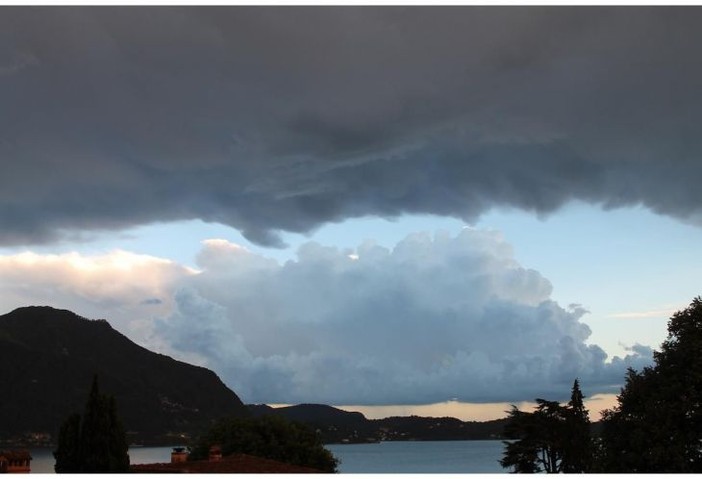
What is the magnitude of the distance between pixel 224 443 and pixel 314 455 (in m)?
8.24

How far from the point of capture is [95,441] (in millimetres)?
41844

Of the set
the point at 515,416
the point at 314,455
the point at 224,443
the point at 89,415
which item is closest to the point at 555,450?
the point at 515,416

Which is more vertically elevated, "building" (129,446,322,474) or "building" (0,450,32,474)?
"building" (0,450,32,474)

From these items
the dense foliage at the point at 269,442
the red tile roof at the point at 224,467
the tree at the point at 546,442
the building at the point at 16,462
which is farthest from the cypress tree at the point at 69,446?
the tree at the point at 546,442

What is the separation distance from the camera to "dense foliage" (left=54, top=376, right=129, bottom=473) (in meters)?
41.7

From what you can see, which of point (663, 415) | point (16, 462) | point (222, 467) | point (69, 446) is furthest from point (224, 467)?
point (663, 415)

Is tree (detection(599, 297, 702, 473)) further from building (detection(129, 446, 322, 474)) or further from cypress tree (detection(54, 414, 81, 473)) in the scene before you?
cypress tree (detection(54, 414, 81, 473))

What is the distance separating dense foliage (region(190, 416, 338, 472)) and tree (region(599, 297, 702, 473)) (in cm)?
2798

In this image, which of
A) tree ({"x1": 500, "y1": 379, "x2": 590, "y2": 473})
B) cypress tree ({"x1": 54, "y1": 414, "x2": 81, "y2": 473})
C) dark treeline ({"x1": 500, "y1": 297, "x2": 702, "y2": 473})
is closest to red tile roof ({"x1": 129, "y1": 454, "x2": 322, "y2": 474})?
cypress tree ({"x1": 54, "y1": 414, "x2": 81, "y2": 473})

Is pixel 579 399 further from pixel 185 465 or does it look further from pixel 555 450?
pixel 185 465

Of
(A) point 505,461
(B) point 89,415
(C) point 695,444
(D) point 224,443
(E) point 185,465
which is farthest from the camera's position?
→ (D) point 224,443

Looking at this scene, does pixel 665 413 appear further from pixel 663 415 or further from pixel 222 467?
pixel 222 467

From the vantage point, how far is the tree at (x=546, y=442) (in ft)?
225

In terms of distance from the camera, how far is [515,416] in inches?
2803
